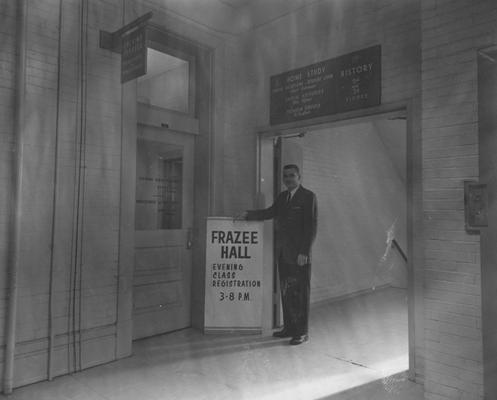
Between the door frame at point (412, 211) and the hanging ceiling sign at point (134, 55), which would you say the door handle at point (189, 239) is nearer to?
the hanging ceiling sign at point (134, 55)

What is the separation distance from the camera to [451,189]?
243 centimetres

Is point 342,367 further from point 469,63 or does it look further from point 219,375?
point 469,63

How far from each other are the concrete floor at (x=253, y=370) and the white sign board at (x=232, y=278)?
181 millimetres

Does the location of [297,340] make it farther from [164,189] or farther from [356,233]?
[356,233]

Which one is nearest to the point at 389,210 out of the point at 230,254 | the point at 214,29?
the point at 230,254

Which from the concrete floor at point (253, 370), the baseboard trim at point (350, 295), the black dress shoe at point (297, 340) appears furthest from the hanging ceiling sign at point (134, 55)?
the baseboard trim at point (350, 295)

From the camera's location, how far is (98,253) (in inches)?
126

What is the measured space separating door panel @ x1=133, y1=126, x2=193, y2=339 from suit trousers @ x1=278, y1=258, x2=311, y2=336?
3.34ft

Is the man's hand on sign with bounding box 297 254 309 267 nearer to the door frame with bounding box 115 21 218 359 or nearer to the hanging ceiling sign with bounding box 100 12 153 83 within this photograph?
the door frame with bounding box 115 21 218 359

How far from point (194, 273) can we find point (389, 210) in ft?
12.4

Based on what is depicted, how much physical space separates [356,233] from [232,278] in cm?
280

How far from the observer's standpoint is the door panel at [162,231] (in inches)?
147

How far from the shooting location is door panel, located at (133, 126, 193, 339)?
12.2 feet

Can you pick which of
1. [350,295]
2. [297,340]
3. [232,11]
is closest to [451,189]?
[297,340]
